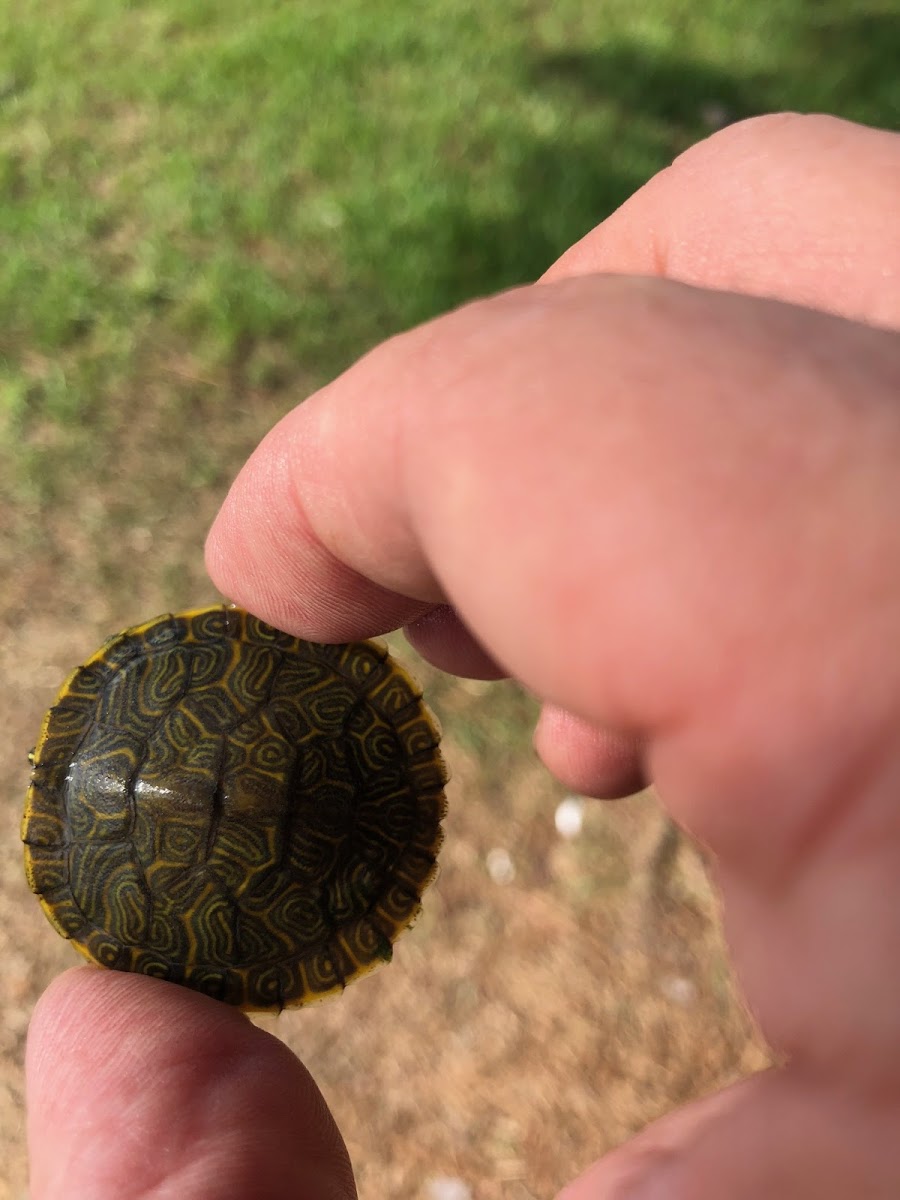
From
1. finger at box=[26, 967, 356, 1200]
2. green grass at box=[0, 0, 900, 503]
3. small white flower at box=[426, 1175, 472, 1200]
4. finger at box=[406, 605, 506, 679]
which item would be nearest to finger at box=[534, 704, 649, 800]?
finger at box=[406, 605, 506, 679]

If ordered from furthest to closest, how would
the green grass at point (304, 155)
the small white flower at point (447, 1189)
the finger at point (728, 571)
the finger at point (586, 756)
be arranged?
the green grass at point (304, 155) < the small white flower at point (447, 1189) < the finger at point (586, 756) < the finger at point (728, 571)

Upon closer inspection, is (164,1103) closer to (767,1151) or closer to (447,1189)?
(767,1151)

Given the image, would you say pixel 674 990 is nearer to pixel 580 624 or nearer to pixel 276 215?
pixel 580 624

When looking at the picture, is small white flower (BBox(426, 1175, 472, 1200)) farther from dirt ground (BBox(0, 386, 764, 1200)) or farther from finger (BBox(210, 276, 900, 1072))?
finger (BBox(210, 276, 900, 1072))

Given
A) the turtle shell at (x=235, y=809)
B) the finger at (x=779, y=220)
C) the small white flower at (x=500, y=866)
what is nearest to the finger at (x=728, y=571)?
the finger at (x=779, y=220)

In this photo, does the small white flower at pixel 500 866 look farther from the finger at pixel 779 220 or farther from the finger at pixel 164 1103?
the finger at pixel 779 220

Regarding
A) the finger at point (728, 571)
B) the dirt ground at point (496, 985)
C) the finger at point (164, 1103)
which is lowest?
the dirt ground at point (496, 985)

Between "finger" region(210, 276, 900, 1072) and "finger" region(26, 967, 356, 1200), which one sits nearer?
"finger" region(210, 276, 900, 1072)
